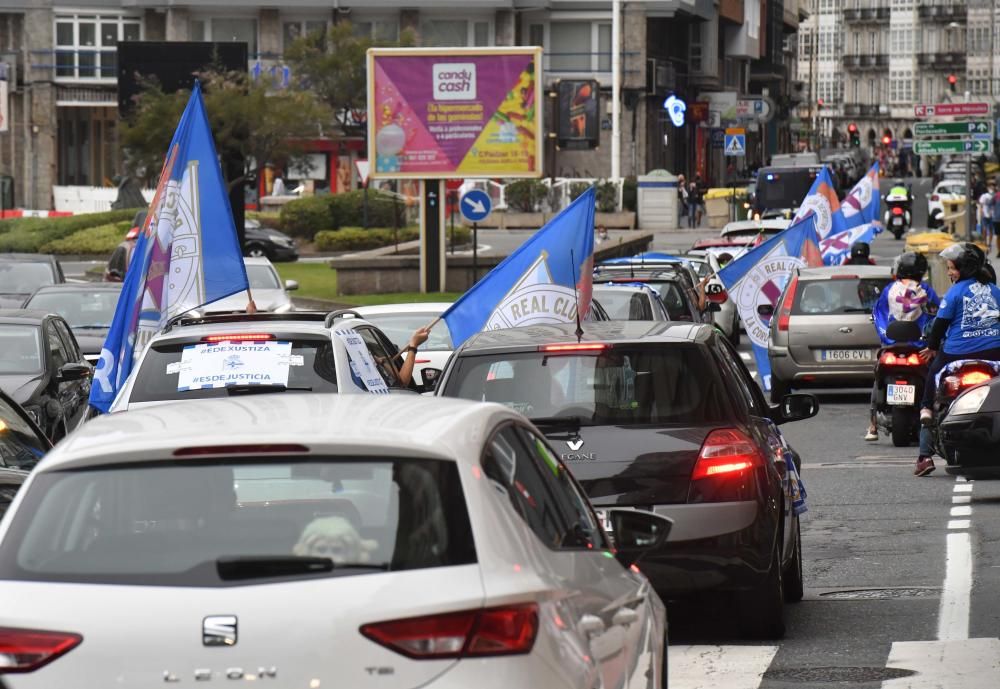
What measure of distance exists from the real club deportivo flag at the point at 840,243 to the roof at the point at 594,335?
21.2 m

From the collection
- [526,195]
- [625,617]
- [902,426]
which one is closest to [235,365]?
[625,617]

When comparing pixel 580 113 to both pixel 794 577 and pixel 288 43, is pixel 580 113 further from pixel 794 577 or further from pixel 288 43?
pixel 794 577

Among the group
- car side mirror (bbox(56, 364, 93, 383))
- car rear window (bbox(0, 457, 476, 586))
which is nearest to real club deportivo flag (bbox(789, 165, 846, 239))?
car side mirror (bbox(56, 364, 93, 383))

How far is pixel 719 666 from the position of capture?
860 centimetres

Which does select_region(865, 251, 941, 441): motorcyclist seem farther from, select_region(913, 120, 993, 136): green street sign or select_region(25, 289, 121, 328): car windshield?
select_region(913, 120, 993, 136): green street sign

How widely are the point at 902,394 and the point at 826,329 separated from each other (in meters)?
5.08

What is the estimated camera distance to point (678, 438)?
895 centimetres

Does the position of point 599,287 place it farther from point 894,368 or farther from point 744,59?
point 744,59

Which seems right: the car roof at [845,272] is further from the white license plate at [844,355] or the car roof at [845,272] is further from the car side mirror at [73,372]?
the car side mirror at [73,372]

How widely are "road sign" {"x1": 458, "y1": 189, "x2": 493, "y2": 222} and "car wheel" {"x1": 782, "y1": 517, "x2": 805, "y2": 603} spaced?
23.5 meters

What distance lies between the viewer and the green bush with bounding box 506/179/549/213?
6850cm

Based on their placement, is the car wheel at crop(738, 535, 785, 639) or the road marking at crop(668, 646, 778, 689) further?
the car wheel at crop(738, 535, 785, 639)

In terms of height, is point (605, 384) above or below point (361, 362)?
above

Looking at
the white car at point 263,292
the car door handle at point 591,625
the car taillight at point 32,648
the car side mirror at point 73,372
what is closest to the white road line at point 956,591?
the car door handle at point 591,625
